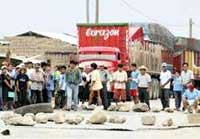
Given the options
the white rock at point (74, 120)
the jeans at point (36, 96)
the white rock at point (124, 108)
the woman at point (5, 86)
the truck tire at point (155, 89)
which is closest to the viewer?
the white rock at point (74, 120)

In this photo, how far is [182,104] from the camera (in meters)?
23.4

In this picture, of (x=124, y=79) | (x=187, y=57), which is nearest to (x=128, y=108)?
(x=124, y=79)

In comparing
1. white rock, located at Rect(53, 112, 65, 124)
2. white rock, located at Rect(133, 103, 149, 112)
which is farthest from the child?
white rock, located at Rect(53, 112, 65, 124)

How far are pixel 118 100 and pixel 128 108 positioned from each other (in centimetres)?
239

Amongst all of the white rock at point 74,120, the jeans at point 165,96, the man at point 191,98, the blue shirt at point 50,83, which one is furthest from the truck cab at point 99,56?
the white rock at point 74,120

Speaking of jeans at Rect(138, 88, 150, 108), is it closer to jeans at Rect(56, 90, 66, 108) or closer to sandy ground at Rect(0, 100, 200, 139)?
jeans at Rect(56, 90, 66, 108)

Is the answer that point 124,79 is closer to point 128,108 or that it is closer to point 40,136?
point 128,108

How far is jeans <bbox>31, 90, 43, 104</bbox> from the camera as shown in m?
23.6

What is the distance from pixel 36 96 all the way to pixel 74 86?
1564mm

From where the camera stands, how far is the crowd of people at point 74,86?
2283cm

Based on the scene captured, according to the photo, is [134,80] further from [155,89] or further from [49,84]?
[155,89]

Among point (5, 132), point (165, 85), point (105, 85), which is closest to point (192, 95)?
point (165, 85)

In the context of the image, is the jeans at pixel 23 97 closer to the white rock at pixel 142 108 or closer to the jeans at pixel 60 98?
the jeans at pixel 60 98

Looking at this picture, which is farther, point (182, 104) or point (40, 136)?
point (182, 104)
